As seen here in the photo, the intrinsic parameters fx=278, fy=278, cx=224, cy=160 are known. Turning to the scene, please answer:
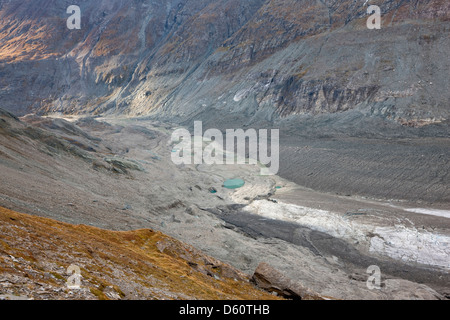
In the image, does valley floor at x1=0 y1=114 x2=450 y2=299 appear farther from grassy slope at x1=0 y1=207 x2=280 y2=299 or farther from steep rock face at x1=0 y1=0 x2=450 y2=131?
steep rock face at x1=0 y1=0 x2=450 y2=131

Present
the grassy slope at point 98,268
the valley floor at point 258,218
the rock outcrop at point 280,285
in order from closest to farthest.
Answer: the grassy slope at point 98,268
the rock outcrop at point 280,285
the valley floor at point 258,218

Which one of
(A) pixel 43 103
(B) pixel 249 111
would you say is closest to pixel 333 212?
(B) pixel 249 111

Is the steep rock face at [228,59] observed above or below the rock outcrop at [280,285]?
above

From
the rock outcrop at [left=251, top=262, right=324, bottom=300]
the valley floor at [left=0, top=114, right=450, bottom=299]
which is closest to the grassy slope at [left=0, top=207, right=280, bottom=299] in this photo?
the rock outcrop at [left=251, top=262, right=324, bottom=300]

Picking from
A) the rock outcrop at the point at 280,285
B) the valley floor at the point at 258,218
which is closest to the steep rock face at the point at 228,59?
the valley floor at the point at 258,218

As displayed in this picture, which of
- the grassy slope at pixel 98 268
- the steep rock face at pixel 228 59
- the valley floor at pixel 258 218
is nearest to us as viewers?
the grassy slope at pixel 98 268

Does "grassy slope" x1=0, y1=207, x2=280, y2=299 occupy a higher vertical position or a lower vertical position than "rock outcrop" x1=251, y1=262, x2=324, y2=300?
higher

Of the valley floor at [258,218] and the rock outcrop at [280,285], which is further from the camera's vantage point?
the valley floor at [258,218]

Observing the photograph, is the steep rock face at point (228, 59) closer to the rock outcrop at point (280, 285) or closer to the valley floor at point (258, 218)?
the valley floor at point (258, 218)

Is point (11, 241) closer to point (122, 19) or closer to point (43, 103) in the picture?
point (43, 103)
